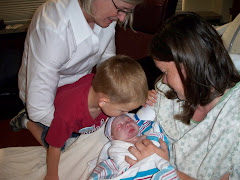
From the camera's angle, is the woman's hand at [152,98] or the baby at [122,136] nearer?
the baby at [122,136]

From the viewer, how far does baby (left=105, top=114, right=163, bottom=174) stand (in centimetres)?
148

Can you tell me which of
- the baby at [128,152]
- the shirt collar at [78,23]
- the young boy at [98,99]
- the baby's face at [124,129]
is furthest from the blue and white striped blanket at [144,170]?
the shirt collar at [78,23]

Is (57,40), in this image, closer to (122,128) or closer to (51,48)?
(51,48)

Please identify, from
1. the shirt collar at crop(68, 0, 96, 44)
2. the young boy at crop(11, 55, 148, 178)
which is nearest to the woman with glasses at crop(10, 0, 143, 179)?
the shirt collar at crop(68, 0, 96, 44)

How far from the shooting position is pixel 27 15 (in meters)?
4.58

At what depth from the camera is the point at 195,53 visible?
1.09 m

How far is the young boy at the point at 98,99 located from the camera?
139cm

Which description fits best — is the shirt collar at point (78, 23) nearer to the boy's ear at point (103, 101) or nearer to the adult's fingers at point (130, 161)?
the boy's ear at point (103, 101)

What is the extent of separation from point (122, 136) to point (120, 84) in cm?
46

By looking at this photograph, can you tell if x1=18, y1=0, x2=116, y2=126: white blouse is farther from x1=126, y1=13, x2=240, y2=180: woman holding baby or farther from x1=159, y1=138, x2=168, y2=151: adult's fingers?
x1=159, y1=138, x2=168, y2=151: adult's fingers

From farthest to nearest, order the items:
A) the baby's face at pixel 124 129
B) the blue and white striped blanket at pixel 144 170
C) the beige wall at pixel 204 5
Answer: the beige wall at pixel 204 5
the baby's face at pixel 124 129
the blue and white striped blanket at pixel 144 170

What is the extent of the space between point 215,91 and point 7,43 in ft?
8.71

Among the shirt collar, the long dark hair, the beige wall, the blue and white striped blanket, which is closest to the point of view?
the long dark hair

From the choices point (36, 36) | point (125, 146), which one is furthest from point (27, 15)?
point (125, 146)
